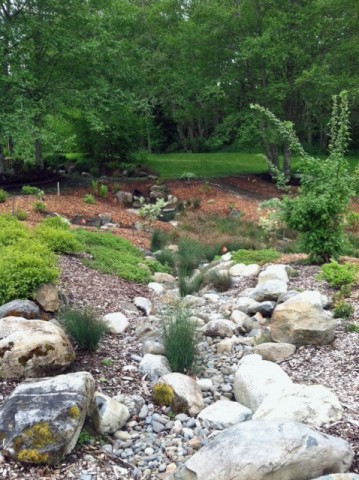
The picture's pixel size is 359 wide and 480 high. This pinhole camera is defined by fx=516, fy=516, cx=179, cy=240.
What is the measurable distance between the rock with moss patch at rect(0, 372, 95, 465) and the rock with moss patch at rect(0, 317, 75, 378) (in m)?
0.55

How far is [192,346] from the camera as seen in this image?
441 centimetres

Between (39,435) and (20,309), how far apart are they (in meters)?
2.01

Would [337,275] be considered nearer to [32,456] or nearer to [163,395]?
[163,395]

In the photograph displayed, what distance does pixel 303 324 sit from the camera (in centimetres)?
468

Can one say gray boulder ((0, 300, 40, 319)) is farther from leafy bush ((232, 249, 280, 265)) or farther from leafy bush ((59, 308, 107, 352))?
leafy bush ((232, 249, 280, 265))

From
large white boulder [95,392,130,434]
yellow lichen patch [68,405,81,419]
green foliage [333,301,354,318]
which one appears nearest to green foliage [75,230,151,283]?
green foliage [333,301,354,318]

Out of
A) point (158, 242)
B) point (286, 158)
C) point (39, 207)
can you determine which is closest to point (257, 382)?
point (158, 242)

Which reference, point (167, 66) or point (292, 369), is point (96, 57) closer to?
point (167, 66)

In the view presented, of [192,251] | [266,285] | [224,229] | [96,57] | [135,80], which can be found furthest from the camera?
[135,80]

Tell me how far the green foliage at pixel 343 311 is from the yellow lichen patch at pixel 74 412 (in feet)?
10.4

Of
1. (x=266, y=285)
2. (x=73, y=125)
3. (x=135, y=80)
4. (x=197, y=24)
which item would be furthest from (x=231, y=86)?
(x=266, y=285)

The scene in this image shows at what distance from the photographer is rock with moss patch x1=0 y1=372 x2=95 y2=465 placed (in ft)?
9.69

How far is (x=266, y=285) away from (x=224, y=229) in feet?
19.0

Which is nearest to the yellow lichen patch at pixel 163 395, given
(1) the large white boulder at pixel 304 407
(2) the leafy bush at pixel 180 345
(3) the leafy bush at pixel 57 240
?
(2) the leafy bush at pixel 180 345
